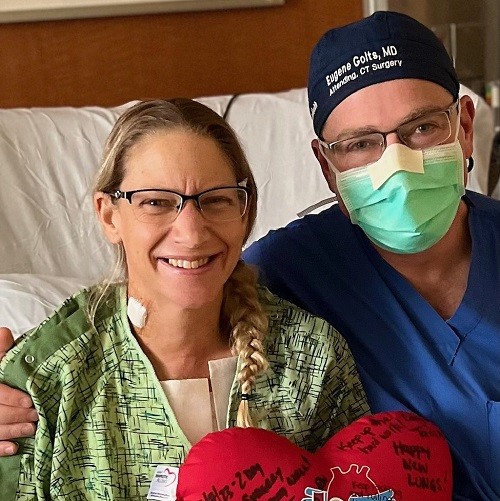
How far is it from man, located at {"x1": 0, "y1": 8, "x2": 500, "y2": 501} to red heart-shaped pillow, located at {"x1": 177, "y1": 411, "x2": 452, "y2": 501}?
90 mm

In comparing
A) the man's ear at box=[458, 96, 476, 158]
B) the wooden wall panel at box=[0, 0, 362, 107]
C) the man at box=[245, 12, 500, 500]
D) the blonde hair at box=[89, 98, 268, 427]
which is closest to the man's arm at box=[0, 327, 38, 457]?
the blonde hair at box=[89, 98, 268, 427]

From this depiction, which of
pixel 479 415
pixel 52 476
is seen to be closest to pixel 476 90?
pixel 479 415

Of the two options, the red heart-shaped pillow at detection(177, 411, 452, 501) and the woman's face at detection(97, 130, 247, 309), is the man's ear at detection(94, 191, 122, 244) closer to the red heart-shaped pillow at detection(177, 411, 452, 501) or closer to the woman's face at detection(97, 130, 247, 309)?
the woman's face at detection(97, 130, 247, 309)

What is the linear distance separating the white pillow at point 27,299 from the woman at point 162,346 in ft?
1.13

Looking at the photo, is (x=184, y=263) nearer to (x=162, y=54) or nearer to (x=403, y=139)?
(x=403, y=139)

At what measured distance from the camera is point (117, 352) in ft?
4.43

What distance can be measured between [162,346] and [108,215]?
0.78ft

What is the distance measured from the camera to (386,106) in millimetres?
1437

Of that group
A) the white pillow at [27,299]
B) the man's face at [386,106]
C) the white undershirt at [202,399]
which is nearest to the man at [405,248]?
the man's face at [386,106]

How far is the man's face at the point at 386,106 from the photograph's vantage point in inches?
56.4

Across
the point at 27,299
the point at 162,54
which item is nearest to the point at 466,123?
the point at 27,299

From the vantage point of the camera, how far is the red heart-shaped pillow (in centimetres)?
122

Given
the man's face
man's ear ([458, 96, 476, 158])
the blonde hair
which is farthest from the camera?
man's ear ([458, 96, 476, 158])

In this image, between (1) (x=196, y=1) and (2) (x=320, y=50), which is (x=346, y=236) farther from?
(1) (x=196, y=1)
